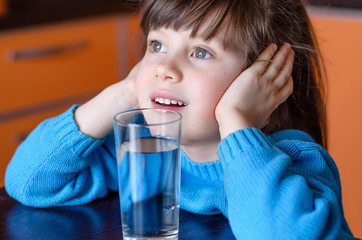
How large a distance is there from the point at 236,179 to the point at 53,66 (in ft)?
6.07

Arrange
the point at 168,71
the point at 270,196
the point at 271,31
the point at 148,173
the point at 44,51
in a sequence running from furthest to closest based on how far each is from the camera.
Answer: the point at 44,51, the point at 271,31, the point at 168,71, the point at 270,196, the point at 148,173

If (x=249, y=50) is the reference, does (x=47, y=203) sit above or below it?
below

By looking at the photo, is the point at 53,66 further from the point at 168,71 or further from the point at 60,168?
the point at 168,71

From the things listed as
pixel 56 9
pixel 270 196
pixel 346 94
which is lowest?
pixel 346 94

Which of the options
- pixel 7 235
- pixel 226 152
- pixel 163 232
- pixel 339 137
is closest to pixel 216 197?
pixel 226 152

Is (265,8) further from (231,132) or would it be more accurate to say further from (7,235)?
(7,235)

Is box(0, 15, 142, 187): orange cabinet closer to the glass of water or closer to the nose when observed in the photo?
the nose

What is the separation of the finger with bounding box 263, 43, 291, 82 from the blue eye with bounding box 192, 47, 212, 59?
0.11 metres

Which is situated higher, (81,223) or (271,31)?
(271,31)

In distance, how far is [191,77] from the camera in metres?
0.96

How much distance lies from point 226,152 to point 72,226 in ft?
0.86

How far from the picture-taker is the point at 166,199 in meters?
0.71

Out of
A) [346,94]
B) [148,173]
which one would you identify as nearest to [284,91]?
[148,173]

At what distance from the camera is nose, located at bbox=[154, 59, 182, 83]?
0.94 m
